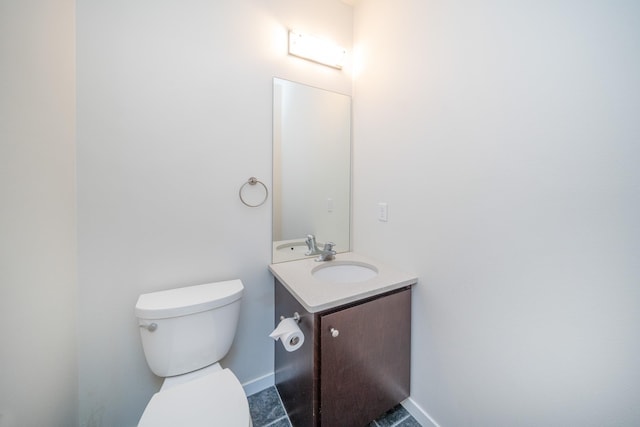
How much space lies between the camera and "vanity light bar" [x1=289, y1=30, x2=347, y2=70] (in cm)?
149

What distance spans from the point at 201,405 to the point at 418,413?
1125mm

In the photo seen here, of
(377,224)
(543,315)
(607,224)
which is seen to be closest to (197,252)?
(377,224)

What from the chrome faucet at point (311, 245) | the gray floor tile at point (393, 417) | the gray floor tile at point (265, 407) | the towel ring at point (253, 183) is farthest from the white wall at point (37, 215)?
the gray floor tile at point (393, 417)

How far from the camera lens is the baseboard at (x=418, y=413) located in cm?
122

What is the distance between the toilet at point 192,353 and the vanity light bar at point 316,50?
59.5 inches

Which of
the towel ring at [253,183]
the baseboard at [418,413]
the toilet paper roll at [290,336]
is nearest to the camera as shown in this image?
the toilet paper roll at [290,336]

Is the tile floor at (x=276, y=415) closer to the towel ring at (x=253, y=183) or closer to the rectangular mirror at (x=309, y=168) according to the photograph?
the rectangular mirror at (x=309, y=168)

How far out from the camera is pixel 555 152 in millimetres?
765

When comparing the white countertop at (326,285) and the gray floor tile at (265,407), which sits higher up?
the white countertop at (326,285)

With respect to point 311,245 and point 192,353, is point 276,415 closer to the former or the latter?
point 192,353

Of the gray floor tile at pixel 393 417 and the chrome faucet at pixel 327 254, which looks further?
the chrome faucet at pixel 327 254

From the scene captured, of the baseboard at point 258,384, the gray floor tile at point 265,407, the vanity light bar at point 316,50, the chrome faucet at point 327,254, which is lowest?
the gray floor tile at point 265,407

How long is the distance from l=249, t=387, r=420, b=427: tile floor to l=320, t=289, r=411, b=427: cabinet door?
0.11 metres

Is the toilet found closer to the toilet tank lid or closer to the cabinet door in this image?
the toilet tank lid
